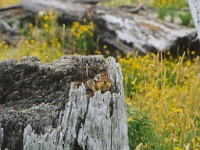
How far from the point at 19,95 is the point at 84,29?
17.5 feet

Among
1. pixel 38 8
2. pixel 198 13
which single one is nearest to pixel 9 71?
pixel 198 13

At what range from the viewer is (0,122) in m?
2.96

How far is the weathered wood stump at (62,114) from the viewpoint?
2854mm

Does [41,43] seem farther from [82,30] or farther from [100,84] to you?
[100,84]

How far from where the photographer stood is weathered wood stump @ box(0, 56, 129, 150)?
2854 mm

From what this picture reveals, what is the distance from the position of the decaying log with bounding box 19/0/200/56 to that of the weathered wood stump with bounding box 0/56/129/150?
4.28 metres

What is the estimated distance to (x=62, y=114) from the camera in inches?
116

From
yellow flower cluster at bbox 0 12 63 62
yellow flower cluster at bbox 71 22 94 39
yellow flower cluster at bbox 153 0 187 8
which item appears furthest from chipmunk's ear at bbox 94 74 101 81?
yellow flower cluster at bbox 153 0 187 8

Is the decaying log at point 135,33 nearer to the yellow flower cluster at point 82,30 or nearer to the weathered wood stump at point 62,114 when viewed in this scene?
the yellow flower cluster at point 82,30


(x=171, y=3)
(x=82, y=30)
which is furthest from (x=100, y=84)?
(x=171, y=3)

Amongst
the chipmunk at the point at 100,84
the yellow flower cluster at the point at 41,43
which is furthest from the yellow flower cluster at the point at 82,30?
the chipmunk at the point at 100,84

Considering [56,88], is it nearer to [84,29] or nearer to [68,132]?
[68,132]

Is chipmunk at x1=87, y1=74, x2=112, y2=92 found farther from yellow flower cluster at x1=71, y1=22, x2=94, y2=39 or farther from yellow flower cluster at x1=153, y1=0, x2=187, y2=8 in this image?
yellow flower cluster at x1=153, y1=0, x2=187, y2=8

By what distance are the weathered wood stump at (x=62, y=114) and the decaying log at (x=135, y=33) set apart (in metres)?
4.28
